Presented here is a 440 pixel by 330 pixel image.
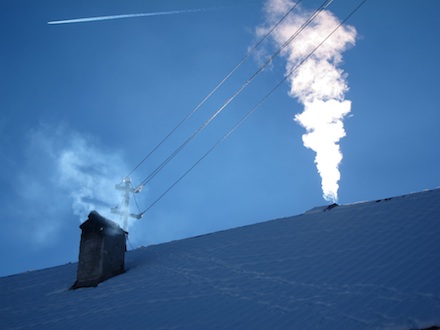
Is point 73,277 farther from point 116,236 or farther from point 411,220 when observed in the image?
point 411,220

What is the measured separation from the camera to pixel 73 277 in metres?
12.8

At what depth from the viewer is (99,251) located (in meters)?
11.6

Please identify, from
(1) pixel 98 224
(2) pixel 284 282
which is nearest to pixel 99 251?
(1) pixel 98 224

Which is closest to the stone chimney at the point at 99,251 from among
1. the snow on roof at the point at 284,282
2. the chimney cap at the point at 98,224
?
the chimney cap at the point at 98,224

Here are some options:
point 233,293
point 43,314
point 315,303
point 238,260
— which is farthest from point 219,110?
point 43,314

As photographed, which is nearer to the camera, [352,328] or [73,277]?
[352,328]

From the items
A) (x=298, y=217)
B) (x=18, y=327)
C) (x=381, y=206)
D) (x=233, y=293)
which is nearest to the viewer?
(x=233, y=293)

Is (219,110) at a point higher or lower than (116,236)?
higher

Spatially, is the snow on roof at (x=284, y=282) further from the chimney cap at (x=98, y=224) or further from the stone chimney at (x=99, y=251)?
the chimney cap at (x=98, y=224)

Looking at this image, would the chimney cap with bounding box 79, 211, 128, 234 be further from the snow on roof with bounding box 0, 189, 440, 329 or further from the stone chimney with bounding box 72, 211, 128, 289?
the snow on roof with bounding box 0, 189, 440, 329

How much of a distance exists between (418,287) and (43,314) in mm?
9154

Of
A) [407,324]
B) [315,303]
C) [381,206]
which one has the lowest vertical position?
[407,324]

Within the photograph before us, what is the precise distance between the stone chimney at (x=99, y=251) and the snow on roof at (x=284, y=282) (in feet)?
1.57

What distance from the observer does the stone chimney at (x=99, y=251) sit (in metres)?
11.3
